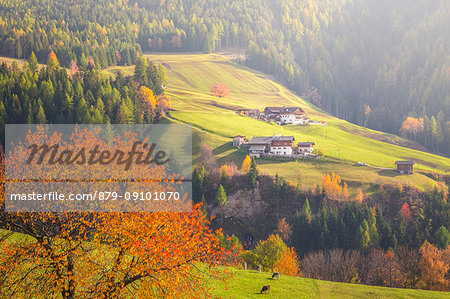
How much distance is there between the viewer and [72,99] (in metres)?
134

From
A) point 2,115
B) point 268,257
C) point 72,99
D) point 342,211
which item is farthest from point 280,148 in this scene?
point 2,115

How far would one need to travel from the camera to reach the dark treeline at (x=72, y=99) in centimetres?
12519

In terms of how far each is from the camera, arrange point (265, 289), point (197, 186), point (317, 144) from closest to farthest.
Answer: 1. point (265, 289)
2. point (197, 186)
3. point (317, 144)

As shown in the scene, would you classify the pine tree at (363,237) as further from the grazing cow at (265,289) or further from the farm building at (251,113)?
the farm building at (251,113)

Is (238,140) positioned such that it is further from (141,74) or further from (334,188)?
(141,74)

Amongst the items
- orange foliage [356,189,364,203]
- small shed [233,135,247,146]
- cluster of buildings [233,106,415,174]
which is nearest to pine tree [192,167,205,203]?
cluster of buildings [233,106,415,174]

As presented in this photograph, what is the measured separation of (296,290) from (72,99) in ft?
397

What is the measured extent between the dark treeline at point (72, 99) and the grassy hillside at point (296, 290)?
100620mm

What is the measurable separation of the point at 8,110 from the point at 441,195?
14325 centimetres

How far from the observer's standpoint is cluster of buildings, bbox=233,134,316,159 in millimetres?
132250

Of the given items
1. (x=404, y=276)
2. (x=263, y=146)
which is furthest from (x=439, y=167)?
(x=404, y=276)

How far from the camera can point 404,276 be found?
217 ft

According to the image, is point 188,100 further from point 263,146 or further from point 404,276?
point 404,276

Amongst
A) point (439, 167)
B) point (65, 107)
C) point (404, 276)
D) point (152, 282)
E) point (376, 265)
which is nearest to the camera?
point (152, 282)
